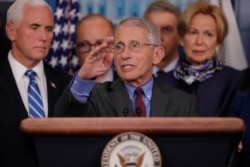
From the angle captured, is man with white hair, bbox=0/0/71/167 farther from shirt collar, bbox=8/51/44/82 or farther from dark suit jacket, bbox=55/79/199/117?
dark suit jacket, bbox=55/79/199/117

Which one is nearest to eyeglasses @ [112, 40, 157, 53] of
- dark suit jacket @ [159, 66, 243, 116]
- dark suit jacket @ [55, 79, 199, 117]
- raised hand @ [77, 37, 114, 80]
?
dark suit jacket @ [55, 79, 199, 117]

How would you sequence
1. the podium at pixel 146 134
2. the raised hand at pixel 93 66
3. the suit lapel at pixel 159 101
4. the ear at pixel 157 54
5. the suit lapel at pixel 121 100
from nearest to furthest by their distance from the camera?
1. the podium at pixel 146 134
2. the raised hand at pixel 93 66
3. the suit lapel at pixel 121 100
4. the suit lapel at pixel 159 101
5. the ear at pixel 157 54

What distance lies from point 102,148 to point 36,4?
1.60m

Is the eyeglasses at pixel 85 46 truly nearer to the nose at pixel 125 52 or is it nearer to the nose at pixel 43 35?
the nose at pixel 43 35

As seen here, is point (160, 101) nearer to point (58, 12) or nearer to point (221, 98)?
point (221, 98)

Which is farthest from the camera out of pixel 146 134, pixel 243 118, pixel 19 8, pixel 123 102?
pixel 19 8

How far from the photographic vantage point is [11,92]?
2.96 meters

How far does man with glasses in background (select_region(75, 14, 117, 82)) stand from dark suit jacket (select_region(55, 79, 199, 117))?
3.48 ft

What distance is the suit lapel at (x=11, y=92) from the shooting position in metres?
2.91

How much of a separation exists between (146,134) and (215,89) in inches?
69.2

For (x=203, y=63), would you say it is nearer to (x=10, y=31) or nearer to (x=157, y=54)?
(x=157, y=54)

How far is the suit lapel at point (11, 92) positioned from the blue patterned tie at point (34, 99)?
1.8 inches

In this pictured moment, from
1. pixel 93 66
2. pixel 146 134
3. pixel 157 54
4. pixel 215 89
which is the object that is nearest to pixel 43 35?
pixel 157 54

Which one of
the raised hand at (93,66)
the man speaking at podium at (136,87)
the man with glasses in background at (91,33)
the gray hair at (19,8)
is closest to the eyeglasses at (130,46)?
the man speaking at podium at (136,87)
